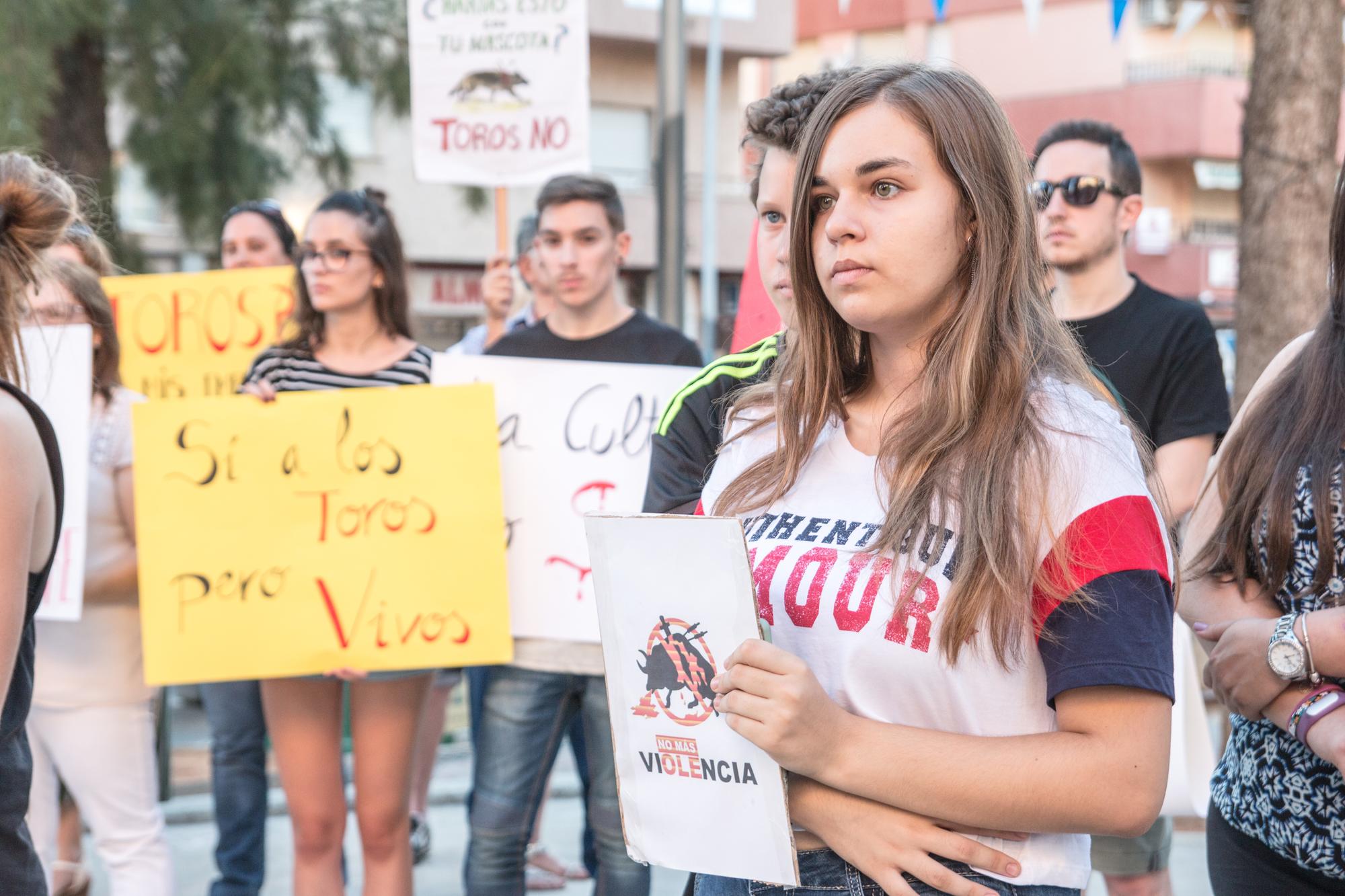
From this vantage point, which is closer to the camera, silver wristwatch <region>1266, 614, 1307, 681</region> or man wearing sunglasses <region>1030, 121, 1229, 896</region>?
silver wristwatch <region>1266, 614, 1307, 681</region>

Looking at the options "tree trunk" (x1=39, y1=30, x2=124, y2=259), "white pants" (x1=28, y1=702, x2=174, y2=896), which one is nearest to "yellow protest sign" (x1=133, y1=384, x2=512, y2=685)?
"white pants" (x1=28, y1=702, x2=174, y2=896)

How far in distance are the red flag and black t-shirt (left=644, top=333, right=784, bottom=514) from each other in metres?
0.54

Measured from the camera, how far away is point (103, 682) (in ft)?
11.0

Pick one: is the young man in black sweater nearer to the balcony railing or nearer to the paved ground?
the paved ground

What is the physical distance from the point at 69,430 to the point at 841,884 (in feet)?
8.24

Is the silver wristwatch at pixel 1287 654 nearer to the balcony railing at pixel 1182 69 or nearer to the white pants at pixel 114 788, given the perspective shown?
the white pants at pixel 114 788

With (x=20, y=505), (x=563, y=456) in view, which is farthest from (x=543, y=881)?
(x=20, y=505)

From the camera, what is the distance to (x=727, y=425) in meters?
1.86

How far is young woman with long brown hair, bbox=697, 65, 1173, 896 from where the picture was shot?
1.42m

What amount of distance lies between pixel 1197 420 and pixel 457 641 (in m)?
1.83

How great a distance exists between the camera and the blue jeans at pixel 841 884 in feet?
4.94

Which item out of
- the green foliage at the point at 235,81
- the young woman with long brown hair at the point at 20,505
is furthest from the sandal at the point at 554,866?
the green foliage at the point at 235,81

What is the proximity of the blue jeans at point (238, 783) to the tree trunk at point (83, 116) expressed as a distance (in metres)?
4.82

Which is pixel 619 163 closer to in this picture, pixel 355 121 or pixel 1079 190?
pixel 355 121
